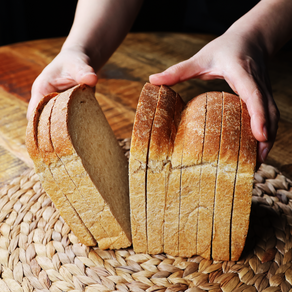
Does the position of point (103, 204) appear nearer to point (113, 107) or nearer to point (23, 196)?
point (23, 196)

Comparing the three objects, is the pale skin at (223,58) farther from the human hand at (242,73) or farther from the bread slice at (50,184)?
the bread slice at (50,184)

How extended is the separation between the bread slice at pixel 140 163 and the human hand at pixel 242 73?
0.20 m

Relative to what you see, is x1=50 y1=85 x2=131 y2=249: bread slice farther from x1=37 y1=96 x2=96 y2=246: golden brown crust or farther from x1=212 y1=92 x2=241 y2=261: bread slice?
x1=212 y1=92 x2=241 y2=261: bread slice

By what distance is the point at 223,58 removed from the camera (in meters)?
1.29

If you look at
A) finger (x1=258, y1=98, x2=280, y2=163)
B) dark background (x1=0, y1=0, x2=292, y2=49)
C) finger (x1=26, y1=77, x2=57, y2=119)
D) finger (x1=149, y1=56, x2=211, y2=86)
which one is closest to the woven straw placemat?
finger (x1=258, y1=98, x2=280, y2=163)

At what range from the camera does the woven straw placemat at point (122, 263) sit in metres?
1.05

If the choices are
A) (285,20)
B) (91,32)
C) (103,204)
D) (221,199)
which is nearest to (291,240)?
(221,199)

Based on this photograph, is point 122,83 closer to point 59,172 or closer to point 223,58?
point 223,58

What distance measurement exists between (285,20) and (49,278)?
1423mm

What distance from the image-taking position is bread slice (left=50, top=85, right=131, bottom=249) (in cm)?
101

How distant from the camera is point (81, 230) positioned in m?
Result: 1.14

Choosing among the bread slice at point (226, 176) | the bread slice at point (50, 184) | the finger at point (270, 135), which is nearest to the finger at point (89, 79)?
the bread slice at point (50, 184)

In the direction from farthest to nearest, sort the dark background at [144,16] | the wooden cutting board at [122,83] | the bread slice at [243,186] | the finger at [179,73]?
the dark background at [144,16], the wooden cutting board at [122,83], the finger at [179,73], the bread slice at [243,186]

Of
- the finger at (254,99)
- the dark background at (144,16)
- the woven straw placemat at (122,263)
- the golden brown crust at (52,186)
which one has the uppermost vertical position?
the finger at (254,99)
